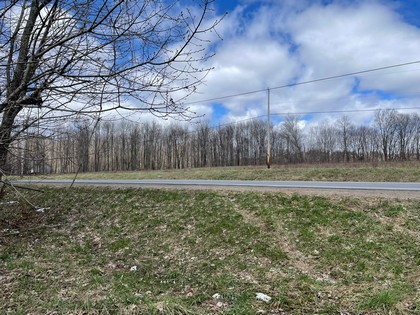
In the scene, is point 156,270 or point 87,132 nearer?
point 87,132

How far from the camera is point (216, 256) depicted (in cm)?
695

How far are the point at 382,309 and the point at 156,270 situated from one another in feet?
12.9

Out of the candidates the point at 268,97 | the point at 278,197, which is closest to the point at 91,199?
the point at 278,197

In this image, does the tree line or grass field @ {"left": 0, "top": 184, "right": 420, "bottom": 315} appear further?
the tree line

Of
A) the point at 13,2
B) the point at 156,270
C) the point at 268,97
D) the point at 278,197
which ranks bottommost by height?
the point at 156,270

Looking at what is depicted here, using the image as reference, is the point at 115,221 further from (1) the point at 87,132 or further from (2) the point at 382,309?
(2) the point at 382,309

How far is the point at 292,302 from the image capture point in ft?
15.3

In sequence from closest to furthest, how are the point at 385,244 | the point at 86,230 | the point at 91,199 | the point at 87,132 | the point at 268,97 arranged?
the point at 87,132 → the point at 385,244 → the point at 86,230 → the point at 91,199 → the point at 268,97

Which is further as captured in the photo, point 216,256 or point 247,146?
point 247,146

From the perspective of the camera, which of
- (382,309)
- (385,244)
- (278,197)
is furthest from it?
(278,197)

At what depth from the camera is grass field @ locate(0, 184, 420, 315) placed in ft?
15.0

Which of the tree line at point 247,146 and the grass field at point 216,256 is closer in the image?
the grass field at point 216,256

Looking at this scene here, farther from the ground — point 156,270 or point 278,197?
point 278,197

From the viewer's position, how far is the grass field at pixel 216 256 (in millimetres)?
4570
